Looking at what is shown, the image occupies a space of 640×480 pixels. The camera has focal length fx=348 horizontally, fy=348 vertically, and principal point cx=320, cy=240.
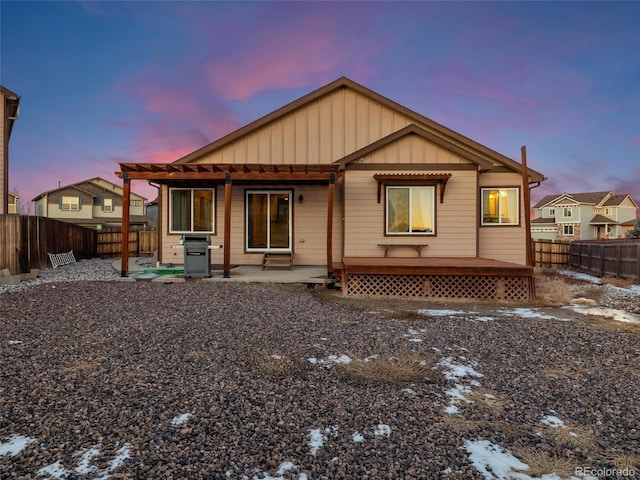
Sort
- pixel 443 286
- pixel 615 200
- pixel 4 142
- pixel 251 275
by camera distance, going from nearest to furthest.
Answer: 1. pixel 443 286
2. pixel 251 275
3. pixel 4 142
4. pixel 615 200

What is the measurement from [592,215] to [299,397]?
53.8 meters

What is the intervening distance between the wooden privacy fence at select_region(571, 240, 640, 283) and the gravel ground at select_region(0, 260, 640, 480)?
697cm

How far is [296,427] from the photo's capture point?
228 cm

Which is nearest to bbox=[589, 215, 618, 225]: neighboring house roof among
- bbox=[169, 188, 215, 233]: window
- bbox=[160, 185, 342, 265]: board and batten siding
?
bbox=[160, 185, 342, 265]: board and batten siding

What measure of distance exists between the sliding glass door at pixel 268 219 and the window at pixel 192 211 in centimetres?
125

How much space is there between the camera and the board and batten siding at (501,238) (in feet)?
35.4

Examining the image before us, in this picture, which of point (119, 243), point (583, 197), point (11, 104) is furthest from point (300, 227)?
point (583, 197)

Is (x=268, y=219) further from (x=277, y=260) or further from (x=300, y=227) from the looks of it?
(x=277, y=260)

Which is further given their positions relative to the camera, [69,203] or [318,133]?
[69,203]

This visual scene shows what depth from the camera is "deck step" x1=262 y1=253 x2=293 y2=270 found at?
10.3 m

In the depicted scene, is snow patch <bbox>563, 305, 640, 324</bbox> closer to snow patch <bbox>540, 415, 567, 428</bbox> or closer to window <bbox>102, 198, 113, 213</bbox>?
snow patch <bbox>540, 415, 567, 428</bbox>

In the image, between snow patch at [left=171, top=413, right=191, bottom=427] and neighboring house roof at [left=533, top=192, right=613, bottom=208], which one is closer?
snow patch at [left=171, top=413, right=191, bottom=427]

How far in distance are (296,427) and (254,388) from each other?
2.30 feet

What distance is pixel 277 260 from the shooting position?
1059 centimetres
